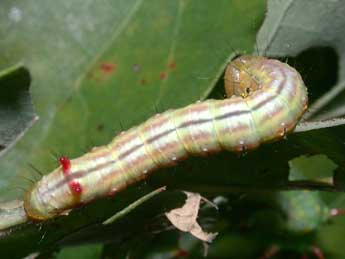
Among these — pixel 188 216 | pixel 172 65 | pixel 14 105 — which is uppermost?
pixel 14 105

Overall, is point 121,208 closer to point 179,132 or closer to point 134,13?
point 179,132

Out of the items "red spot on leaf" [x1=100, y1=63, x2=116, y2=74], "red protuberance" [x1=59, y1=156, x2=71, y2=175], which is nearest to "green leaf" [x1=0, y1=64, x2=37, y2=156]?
"red protuberance" [x1=59, y1=156, x2=71, y2=175]

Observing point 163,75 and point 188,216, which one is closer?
point 188,216

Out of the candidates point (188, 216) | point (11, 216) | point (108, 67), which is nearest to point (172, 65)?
point (108, 67)

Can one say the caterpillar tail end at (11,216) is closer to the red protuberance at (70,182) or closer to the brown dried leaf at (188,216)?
the red protuberance at (70,182)

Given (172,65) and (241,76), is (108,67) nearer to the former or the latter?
(172,65)

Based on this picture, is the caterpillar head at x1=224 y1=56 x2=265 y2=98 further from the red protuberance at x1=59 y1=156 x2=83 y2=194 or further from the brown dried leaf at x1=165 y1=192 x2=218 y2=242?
the red protuberance at x1=59 y1=156 x2=83 y2=194

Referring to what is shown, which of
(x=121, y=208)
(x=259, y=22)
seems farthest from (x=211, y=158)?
(x=259, y=22)
